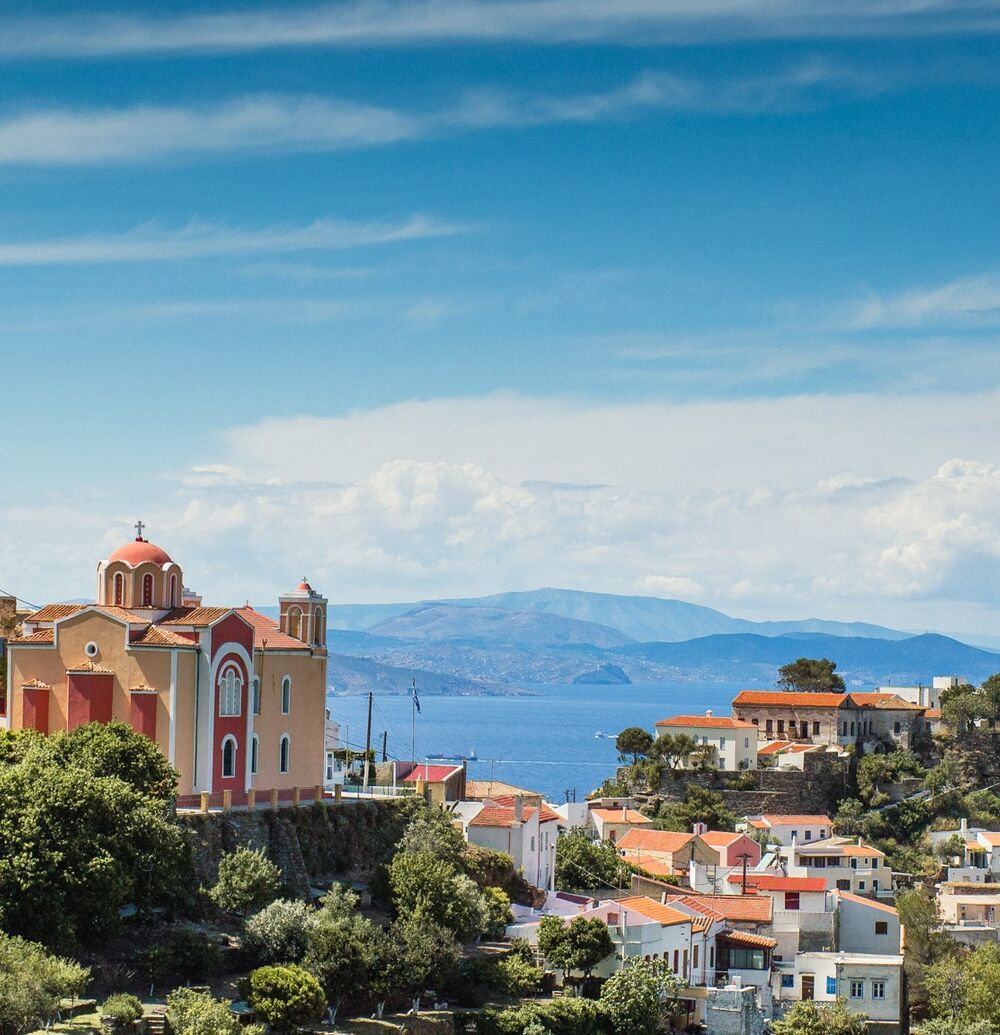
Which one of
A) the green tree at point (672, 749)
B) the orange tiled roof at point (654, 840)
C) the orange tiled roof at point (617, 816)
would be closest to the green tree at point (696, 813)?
the orange tiled roof at point (617, 816)

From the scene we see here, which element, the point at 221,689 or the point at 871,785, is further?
the point at 871,785

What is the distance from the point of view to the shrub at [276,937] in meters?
50.5

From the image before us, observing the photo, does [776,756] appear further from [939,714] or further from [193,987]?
[193,987]

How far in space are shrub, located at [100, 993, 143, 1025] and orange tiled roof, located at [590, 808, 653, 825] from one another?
49.1 meters

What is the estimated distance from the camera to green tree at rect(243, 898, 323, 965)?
50531 millimetres

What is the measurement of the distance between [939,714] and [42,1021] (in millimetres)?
81066

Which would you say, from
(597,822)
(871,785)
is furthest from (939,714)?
(597,822)

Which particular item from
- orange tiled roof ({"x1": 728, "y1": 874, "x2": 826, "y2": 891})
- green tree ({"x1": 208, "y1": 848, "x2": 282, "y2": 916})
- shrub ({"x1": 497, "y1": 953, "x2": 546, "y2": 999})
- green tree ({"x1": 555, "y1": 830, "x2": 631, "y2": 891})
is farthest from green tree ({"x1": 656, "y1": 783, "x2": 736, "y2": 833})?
green tree ({"x1": 208, "y1": 848, "x2": 282, "y2": 916})

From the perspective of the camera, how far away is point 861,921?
70875 millimetres

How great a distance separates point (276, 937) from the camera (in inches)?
1992

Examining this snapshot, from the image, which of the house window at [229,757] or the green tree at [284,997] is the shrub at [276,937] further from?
the house window at [229,757]

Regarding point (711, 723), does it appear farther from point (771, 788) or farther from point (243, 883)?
point (243, 883)

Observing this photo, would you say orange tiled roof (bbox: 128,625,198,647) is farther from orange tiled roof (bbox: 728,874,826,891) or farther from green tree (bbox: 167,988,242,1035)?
orange tiled roof (bbox: 728,874,826,891)

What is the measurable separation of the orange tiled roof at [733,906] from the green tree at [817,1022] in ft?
21.7
